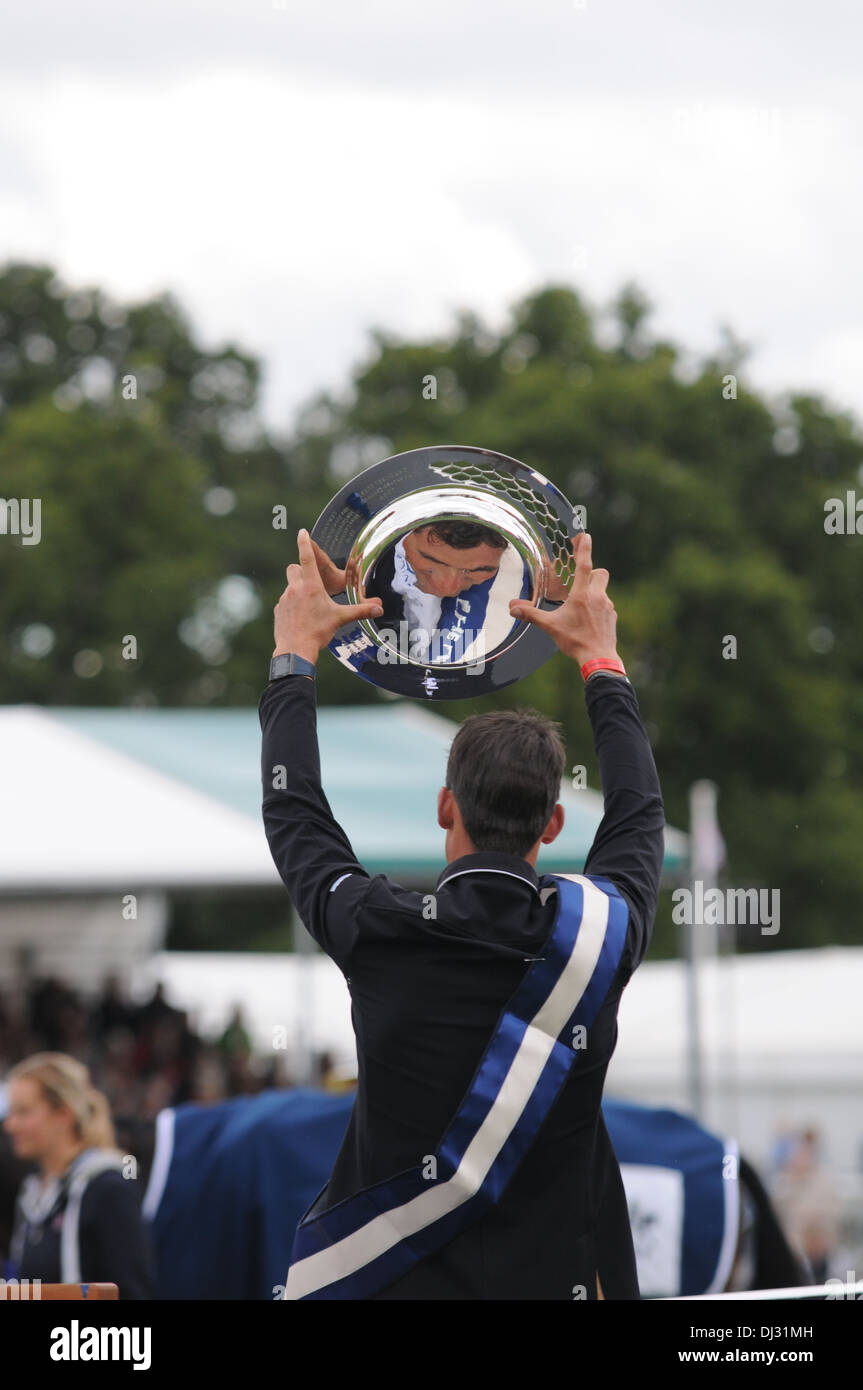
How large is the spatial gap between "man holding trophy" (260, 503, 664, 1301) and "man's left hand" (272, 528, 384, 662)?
0.18m

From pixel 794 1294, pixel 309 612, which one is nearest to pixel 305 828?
pixel 309 612

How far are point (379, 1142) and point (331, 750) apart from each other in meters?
9.06

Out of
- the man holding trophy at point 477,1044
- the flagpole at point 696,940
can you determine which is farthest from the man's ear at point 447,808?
the flagpole at point 696,940

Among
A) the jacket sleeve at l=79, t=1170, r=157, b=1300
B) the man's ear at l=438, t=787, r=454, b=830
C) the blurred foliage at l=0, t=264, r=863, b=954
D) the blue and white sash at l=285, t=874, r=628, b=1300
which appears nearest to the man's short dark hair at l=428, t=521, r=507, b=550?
the man's ear at l=438, t=787, r=454, b=830

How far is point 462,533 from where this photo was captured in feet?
8.25

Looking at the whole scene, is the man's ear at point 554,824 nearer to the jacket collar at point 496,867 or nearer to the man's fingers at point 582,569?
the jacket collar at point 496,867

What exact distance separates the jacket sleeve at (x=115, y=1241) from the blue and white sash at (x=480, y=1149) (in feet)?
7.40

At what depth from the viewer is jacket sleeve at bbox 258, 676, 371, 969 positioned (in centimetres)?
231

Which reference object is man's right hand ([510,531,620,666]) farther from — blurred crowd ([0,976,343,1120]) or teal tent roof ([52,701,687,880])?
blurred crowd ([0,976,343,1120])

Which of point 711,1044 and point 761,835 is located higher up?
point 761,835

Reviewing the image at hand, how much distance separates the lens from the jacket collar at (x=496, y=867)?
→ 7.70 feet

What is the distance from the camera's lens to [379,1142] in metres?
2.27

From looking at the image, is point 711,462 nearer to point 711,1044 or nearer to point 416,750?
point 711,1044
